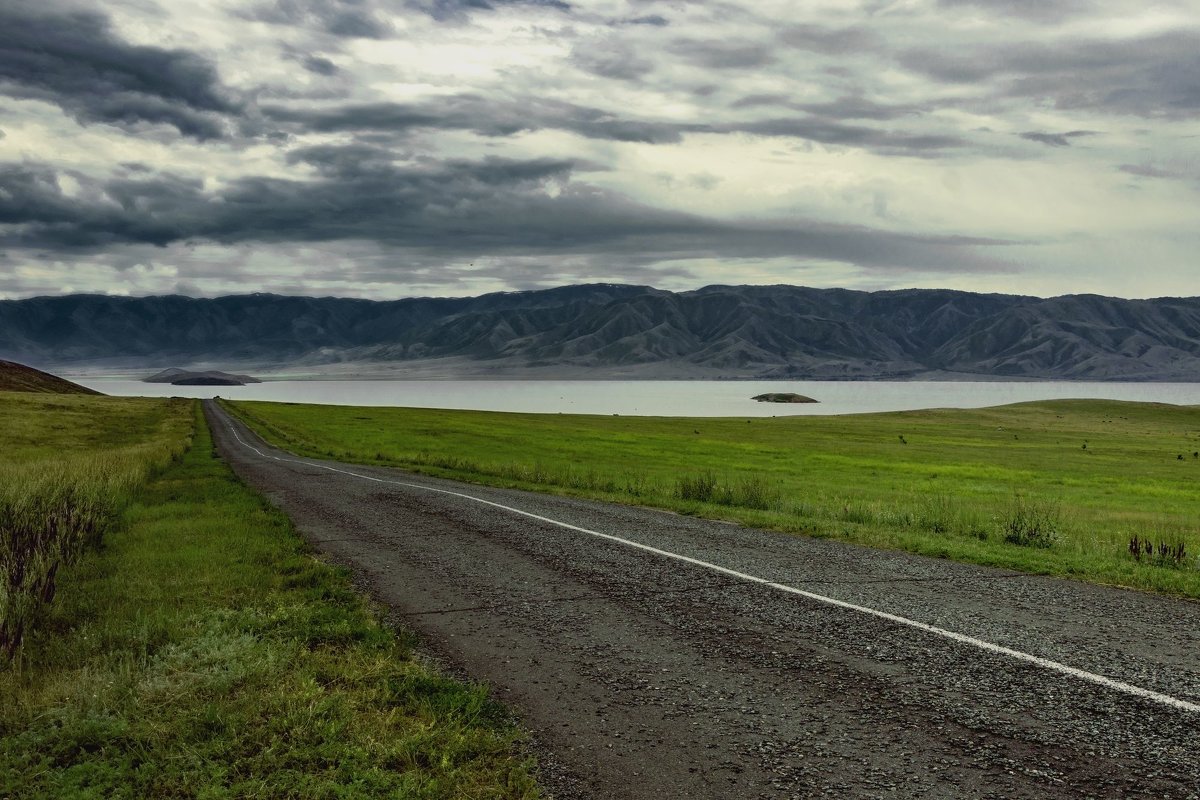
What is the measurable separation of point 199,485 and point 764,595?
2158 cm

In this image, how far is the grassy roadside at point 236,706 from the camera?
6.13 m

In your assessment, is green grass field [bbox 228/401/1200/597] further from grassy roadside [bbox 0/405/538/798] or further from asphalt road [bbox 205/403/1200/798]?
grassy roadside [bbox 0/405/538/798]

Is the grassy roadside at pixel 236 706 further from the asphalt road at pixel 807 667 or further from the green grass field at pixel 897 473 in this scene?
the green grass field at pixel 897 473

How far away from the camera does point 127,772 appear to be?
6230mm

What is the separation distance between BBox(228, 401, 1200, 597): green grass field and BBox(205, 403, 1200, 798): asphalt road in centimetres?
314

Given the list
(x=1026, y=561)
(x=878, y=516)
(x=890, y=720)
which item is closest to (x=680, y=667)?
(x=890, y=720)

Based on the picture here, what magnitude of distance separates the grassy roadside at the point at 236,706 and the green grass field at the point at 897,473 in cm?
1033

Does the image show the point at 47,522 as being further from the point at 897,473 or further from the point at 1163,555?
the point at 897,473

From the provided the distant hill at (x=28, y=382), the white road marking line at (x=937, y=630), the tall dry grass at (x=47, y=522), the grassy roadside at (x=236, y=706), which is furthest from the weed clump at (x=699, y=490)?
the distant hill at (x=28, y=382)

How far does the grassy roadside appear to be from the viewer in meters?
6.13

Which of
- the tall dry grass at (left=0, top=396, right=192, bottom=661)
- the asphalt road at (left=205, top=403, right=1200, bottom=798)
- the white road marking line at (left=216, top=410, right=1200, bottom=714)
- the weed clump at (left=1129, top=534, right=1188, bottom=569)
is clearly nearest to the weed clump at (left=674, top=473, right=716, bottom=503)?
the white road marking line at (left=216, top=410, right=1200, bottom=714)

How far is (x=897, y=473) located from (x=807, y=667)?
143ft

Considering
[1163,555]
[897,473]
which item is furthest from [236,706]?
[897,473]

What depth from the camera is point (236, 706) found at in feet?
24.0
